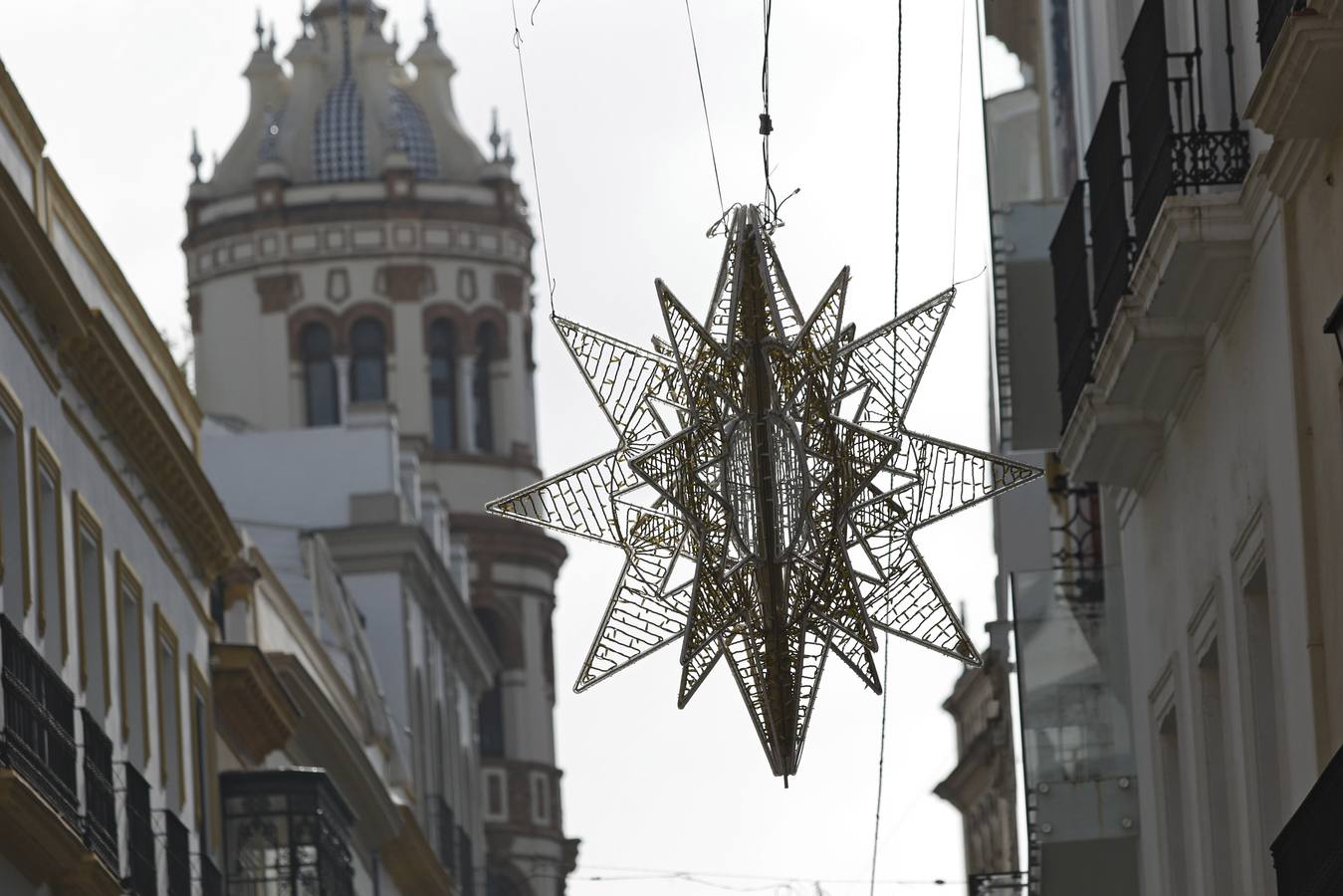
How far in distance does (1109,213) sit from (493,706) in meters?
53.1

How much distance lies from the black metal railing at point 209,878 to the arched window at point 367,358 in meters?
40.3

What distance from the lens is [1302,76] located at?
1198cm

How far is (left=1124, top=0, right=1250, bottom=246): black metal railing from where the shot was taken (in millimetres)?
14531

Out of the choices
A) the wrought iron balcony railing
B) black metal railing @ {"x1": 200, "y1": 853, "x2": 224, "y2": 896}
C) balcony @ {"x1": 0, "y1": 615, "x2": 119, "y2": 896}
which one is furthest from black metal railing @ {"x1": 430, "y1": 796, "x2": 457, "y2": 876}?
the wrought iron balcony railing

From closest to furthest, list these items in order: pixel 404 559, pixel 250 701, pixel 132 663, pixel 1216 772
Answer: pixel 1216 772, pixel 132 663, pixel 250 701, pixel 404 559

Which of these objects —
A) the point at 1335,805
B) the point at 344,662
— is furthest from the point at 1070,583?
the point at 344,662

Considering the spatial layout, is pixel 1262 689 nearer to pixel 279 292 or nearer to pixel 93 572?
pixel 93 572

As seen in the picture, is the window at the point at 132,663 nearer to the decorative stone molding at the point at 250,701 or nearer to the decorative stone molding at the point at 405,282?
the decorative stone molding at the point at 250,701

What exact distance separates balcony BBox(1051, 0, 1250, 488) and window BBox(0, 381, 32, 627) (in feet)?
24.0

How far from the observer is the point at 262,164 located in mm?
69500

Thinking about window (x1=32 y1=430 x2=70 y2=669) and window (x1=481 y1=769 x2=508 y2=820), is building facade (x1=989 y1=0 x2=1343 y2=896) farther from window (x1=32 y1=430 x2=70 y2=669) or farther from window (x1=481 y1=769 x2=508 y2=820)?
window (x1=481 y1=769 x2=508 y2=820)

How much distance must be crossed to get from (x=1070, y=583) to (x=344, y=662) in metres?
24.7

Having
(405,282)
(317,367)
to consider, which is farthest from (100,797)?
(317,367)

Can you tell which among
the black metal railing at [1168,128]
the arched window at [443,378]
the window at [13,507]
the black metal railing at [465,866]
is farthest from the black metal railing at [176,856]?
the arched window at [443,378]
